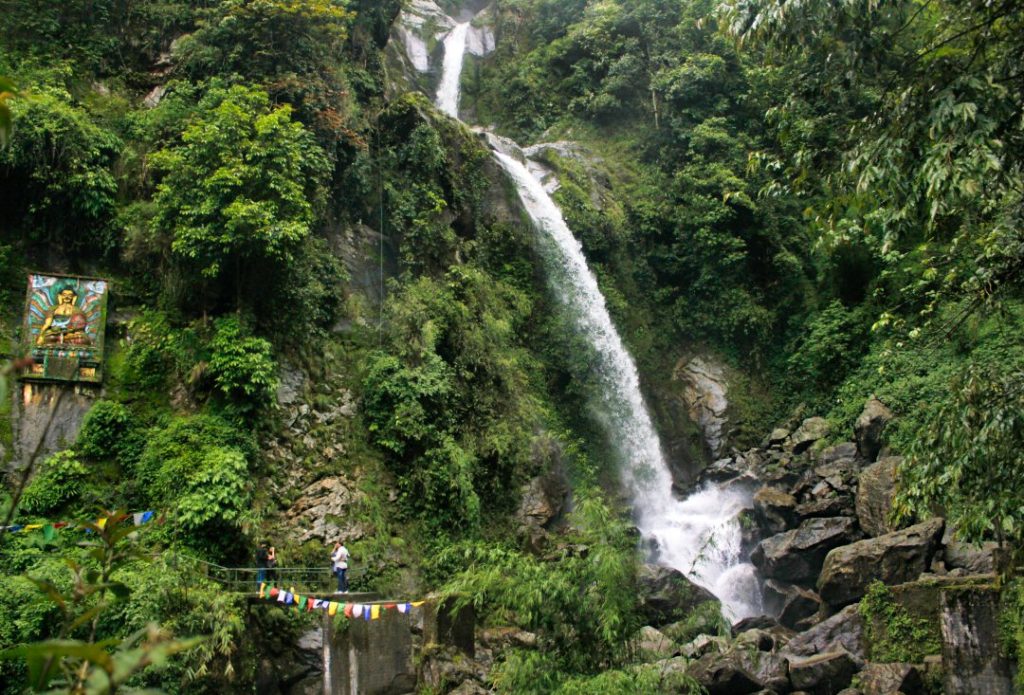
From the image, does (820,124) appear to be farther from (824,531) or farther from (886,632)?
(824,531)

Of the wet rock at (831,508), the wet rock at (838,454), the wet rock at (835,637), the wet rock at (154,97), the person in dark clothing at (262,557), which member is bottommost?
the wet rock at (835,637)

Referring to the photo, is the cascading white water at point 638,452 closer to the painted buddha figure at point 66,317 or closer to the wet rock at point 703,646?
the wet rock at point 703,646

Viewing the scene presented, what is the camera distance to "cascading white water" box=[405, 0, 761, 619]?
15.9 metres

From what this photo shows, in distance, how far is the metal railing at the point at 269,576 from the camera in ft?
31.4

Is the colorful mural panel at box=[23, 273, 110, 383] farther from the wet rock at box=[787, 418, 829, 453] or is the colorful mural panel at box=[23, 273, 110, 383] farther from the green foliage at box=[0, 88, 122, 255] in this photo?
the wet rock at box=[787, 418, 829, 453]

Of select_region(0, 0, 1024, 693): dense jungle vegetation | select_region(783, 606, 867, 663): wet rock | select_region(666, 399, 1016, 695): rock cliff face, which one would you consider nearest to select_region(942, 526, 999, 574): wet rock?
select_region(666, 399, 1016, 695): rock cliff face

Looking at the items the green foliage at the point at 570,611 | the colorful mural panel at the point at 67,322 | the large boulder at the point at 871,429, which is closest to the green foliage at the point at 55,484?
the colorful mural panel at the point at 67,322

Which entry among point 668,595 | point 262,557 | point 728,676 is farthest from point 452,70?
point 728,676

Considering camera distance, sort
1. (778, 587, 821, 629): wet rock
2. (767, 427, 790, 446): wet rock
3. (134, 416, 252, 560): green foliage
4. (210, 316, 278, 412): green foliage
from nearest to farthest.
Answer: (134, 416, 252, 560): green foliage → (210, 316, 278, 412): green foliage → (778, 587, 821, 629): wet rock → (767, 427, 790, 446): wet rock

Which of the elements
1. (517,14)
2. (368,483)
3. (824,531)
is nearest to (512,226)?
(368,483)

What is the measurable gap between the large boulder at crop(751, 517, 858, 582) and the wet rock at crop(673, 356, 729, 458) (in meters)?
5.71

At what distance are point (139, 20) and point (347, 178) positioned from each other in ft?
16.9

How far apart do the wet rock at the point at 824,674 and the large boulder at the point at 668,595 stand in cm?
228

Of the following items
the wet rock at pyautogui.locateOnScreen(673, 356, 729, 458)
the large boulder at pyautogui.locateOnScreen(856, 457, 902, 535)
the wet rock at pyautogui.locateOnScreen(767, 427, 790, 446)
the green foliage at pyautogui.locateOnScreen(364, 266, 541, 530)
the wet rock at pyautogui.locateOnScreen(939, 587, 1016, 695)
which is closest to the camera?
the wet rock at pyautogui.locateOnScreen(939, 587, 1016, 695)
